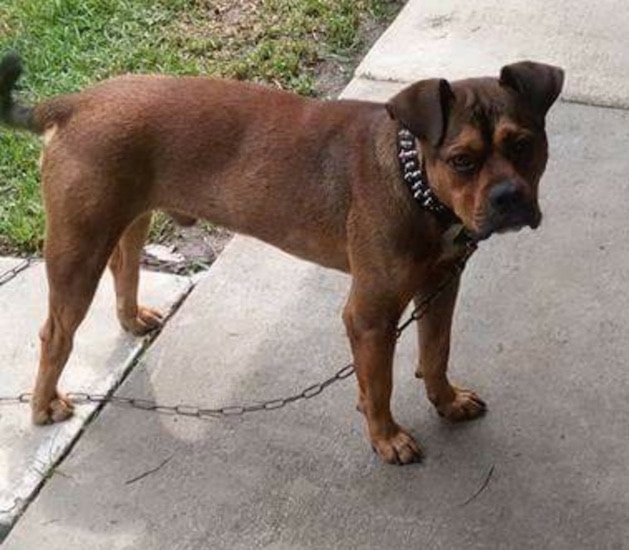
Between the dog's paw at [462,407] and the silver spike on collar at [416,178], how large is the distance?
A: 748 mm

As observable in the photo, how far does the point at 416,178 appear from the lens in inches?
126

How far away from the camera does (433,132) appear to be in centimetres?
296

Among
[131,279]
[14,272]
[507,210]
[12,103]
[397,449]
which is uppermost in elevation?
[507,210]

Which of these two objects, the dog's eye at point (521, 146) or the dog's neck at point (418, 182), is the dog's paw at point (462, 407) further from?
the dog's eye at point (521, 146)

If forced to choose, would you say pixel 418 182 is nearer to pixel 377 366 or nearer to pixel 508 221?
pixel 508 221

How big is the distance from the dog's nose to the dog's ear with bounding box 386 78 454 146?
0.21 metres

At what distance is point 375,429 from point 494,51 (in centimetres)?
266

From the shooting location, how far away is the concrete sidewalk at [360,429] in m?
3.37

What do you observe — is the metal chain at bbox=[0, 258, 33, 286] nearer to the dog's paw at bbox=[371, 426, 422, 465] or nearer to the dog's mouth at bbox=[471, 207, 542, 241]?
the dog's paw at bbox=[371, 426, 422, 465]

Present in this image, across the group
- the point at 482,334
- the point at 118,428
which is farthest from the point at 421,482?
the point at 118,428

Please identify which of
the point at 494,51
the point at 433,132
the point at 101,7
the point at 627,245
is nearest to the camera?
the point at 433,132

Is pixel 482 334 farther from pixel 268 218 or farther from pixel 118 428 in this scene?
pixel 118 428

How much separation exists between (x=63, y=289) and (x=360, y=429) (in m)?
1.05

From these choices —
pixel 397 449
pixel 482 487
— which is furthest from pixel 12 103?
pixel 482 487
